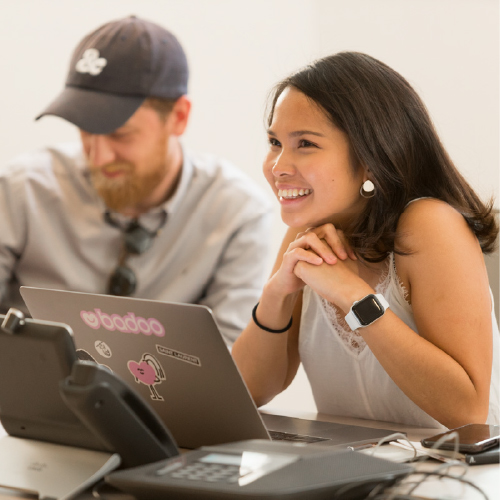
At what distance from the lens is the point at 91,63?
2115mm

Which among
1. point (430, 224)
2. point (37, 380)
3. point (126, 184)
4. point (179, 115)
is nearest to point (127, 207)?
point (126, 184)

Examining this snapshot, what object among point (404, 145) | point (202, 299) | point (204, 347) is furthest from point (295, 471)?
point (202, 299)

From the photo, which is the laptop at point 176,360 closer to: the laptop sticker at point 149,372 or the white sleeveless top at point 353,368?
the laptop sticker at point 149,372

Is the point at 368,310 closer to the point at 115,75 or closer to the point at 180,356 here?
the point at 180,356

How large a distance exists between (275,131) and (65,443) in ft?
2.53

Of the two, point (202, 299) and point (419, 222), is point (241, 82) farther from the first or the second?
point (419, 222)

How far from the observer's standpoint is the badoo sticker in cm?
97

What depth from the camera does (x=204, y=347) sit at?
853 mm

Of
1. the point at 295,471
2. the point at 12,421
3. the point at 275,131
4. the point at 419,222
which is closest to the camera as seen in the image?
the point at 295,471

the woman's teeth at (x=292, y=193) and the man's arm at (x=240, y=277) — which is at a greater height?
the woman's teeth at (x=292, y=193)

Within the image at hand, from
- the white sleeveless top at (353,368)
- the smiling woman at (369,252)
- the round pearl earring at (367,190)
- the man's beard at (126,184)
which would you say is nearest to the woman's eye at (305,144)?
the smiling woman at (369,252)

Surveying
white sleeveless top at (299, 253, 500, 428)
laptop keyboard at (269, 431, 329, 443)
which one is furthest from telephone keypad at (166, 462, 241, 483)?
white sleeveless top at (299, 253, 500, 428)

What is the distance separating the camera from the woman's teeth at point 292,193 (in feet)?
4.49

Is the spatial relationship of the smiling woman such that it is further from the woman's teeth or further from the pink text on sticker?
the pink text on sticker
